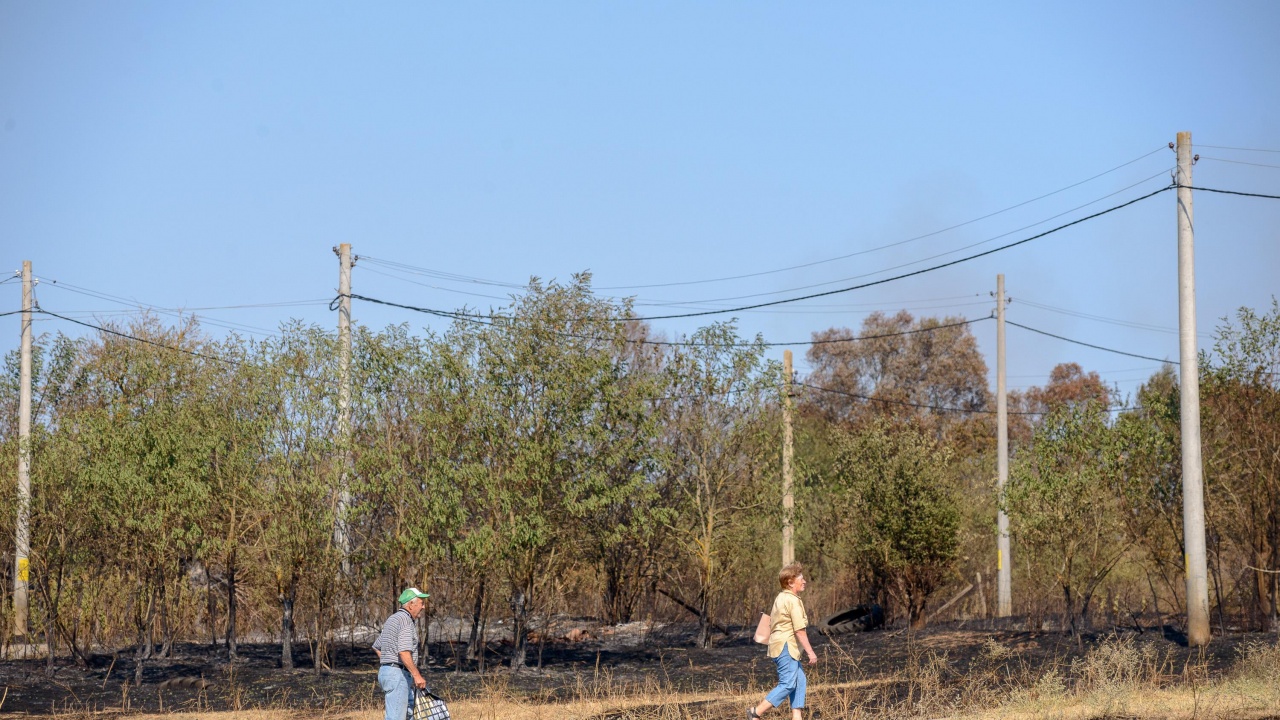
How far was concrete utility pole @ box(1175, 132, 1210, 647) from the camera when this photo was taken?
18969 mm

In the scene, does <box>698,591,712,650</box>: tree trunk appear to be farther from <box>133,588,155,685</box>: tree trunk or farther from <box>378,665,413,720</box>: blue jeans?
<box>378,665,413,720</box>: blue jeans

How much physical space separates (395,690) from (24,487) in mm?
12786

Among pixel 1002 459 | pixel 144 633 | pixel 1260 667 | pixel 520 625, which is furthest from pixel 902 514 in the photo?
pixel 144 633

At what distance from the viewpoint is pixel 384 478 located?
20.4m

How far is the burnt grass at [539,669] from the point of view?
16781 mm

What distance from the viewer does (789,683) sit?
12.0 meters

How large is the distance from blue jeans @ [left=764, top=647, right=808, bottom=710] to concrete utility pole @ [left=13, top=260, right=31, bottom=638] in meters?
13.8

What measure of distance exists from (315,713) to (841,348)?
4043 centimetres

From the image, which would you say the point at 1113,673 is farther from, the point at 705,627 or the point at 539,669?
the point at 705,627

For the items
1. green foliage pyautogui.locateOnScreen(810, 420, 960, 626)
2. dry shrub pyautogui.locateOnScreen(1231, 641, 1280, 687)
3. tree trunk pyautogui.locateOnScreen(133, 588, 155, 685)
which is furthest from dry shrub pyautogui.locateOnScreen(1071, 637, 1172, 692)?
tree trunk pyautogui.locateOnScreen(133, 588, 155, 685)

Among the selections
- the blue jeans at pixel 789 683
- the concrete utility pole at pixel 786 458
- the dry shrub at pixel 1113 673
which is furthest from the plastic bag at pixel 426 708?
the concrete utility pole at pixel 786 458

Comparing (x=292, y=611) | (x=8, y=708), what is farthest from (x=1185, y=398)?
(x=8, y=708)

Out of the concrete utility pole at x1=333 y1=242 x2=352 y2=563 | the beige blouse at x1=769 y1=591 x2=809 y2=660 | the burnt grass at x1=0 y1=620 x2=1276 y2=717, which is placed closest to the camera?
the beige blouse at x1=769 y1=591 x2=809 y2=660

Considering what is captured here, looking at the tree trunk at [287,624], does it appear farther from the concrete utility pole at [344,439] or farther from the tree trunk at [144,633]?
the tree trunk at [144,633]
